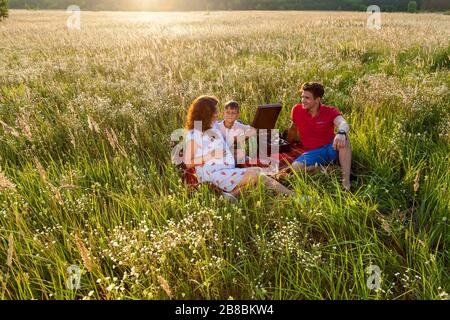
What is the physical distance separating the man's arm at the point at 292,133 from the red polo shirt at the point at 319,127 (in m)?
0.29

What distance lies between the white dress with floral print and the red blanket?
0.25 ft

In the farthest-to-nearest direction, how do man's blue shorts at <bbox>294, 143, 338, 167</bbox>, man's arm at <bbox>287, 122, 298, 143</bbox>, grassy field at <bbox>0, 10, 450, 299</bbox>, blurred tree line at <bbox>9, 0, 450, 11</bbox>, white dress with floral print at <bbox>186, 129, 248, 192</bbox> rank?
blurred tree line at <bbox>9, 0, 450, 11</bbox> < man's arm at <bbox>287, 122, 298, 143</bbox> < man's blue shorts at <bbox>294, 143, 338, 167</bbox> < white dress with floral print at <bbox>186, 129, 248, 192</bbox> < grassy field at <bbox>0, 10, 450, 299</bbox>

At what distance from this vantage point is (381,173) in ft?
12.6

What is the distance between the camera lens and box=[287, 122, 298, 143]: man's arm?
196 inches

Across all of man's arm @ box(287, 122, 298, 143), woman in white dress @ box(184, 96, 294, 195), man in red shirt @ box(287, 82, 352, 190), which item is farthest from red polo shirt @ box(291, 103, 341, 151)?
woman in white dress @ box(184, 96, 294, 195)

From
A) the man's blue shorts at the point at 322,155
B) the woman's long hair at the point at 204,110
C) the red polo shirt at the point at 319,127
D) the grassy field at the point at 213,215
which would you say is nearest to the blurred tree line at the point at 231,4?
the grassy field at the point at 213,215

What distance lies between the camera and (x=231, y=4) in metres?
95.0

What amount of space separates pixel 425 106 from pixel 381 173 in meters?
1.93

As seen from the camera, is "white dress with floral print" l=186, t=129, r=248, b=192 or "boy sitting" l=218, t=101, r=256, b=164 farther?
"boy sitting" l=218, t=101, r=256, b=164

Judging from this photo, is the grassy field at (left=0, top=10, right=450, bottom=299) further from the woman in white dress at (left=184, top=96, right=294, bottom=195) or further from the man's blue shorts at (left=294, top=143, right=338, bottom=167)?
the woman in white dress at (left=184, top=96, right=294, bottom=195)

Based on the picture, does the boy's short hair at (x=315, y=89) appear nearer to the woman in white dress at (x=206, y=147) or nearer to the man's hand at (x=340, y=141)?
the man's hand at (x=340, y=141)

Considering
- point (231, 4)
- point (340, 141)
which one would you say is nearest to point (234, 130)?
point (340, 141)
